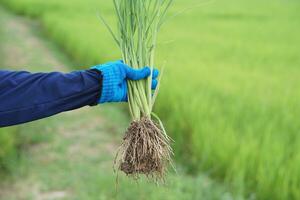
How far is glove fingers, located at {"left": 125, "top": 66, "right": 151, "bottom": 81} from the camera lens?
5.41ft

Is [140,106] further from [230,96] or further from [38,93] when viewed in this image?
[230,96]

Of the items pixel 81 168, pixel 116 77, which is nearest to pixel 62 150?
pixel 81 168

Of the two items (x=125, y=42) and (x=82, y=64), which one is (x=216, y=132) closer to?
(x=125, y=42)

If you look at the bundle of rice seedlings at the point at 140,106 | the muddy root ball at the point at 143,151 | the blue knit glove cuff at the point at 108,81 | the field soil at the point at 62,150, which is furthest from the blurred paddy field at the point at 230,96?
the field soil at the point at 62,150

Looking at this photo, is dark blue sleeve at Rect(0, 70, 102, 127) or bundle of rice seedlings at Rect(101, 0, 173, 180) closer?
dark blue sleeve at Rect(0, 70, 102, 127)

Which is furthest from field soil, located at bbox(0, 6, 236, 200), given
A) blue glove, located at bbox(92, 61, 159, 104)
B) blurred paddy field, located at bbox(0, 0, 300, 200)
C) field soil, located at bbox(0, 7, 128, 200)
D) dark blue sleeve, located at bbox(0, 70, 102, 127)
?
dark blue sleeve, located at bbox(0, 70, 102, 127)

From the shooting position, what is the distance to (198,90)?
405 cm

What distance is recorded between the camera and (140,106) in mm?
1709

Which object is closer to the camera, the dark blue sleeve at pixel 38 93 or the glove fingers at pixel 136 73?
the dark blue sleeve at pixel 38 93

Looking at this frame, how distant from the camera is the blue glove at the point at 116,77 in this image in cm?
158

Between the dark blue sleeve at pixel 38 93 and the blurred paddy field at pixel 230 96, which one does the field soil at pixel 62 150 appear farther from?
the dark blue sleeve at pixel 38 93

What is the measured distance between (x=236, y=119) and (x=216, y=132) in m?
0.34

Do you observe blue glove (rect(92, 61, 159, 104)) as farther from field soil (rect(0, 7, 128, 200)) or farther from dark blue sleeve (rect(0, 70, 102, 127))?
field soil (rect(0, 7, 128, 200))

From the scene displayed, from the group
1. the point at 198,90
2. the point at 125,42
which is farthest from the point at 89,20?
the point at 125,42
